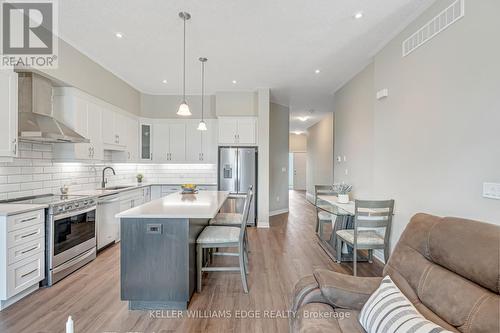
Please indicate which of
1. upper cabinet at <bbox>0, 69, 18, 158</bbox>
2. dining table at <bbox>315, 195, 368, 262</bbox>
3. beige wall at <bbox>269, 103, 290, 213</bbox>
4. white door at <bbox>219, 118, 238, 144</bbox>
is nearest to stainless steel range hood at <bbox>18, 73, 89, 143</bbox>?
upper cabinet at <bbox>0, 69, 18, 158</bbox>

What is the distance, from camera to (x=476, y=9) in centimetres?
199

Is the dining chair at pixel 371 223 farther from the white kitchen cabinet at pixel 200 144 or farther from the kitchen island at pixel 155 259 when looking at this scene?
the white kitchen cabinet at pixel 200 144

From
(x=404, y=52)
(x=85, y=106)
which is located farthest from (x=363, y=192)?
(x=85, y=106)

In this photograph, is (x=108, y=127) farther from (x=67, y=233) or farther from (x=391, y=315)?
(x=391, y=315)

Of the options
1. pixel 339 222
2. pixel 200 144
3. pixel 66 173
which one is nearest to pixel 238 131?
pixel 200 144

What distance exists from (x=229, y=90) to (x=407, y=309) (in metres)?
5.07

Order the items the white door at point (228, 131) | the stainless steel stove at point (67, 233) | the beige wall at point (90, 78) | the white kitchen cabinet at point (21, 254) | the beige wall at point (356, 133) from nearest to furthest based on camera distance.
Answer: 1. the white kitchen cabinet at point (21, 254)
2. the stainless steel stove at point (67, 233)
3. the beige wall at point (90, 78)
4. the beige wall at point (356, 133)
5. the white door at point (228, 131)

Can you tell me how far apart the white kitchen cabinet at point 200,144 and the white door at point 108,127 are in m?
1.61

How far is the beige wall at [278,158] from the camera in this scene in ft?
22.6

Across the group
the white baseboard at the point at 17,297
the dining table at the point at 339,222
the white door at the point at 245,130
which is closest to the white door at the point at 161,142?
the white door at the point at 245,130

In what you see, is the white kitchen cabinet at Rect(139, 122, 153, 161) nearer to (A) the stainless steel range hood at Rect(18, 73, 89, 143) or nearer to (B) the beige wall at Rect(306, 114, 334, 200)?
(A) the stainless steel range hood at Rect(18, 73, 89, 143)

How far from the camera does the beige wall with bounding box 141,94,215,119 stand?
19.3 feet

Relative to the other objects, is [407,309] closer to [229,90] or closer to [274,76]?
[274,76]

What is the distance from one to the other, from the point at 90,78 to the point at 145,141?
2.03 meters
